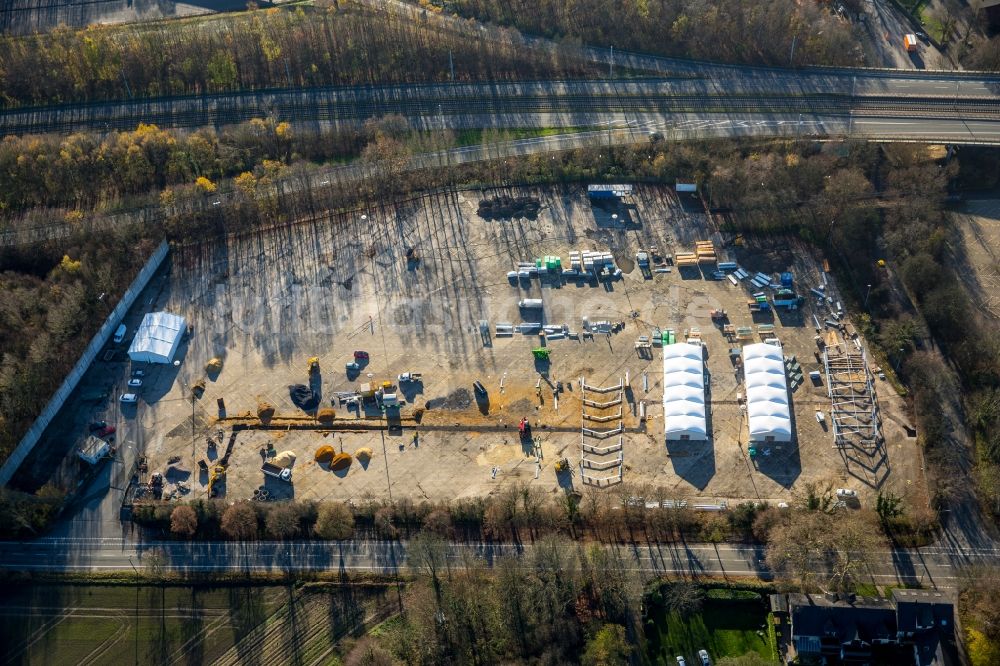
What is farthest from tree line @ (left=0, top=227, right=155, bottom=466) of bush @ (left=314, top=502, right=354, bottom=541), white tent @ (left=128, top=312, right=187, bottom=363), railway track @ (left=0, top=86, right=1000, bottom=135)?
bush @ (left=314, top=502, right=354, bottom=541)

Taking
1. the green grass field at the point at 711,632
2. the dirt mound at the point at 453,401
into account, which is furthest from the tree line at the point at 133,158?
the green grass field at the point at 711,632

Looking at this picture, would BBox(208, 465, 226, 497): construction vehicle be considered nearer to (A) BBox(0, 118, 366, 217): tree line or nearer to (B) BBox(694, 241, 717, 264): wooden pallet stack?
(A) BBox(0, 118, 366, 217): tree line

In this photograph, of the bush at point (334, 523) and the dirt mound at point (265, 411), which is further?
the dirt mound at point (265, 411)

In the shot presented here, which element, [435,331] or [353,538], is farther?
[435,331]

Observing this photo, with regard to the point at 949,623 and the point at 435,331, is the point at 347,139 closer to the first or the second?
the point at 435,331

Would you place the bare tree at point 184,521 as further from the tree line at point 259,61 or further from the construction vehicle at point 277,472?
the tree line at point 259,61

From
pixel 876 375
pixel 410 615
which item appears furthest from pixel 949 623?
pixel 410 615
